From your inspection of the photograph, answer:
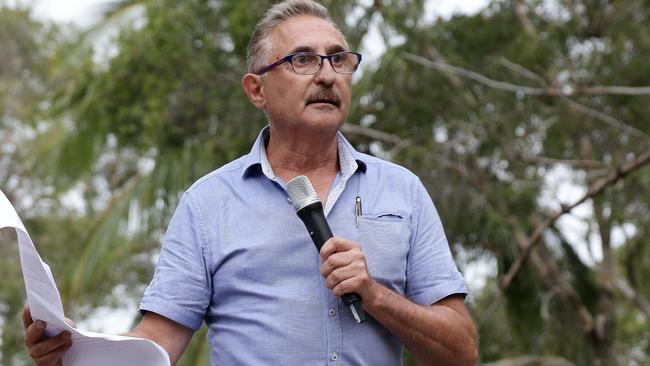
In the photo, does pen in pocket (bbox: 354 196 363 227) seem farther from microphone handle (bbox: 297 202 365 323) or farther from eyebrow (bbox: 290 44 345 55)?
eyebrow (bbox: 290 44 345 55)

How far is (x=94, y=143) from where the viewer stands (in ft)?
43.7

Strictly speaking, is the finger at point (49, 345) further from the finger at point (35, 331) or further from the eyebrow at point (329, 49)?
the eyebrow at point (329, 49)

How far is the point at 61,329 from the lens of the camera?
2768 mm

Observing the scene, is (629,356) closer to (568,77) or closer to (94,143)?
(568,77)

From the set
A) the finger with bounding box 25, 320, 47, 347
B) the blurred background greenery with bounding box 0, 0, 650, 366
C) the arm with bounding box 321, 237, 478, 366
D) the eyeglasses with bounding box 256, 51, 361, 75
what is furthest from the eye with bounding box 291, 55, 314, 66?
the blurred background greenery with bounding box 0, 0, 650, 366

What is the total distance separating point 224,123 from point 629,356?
7921 mm

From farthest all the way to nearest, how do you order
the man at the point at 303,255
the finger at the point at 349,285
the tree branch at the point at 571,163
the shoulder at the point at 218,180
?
1. the tree branch at the point at 571,163
2. the shoulder at the point at 218,180
3. the man at the point at 303,255
4. the finger at the point at 349,285

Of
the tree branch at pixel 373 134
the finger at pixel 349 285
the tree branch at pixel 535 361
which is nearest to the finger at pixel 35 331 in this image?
the finger at pixel 349 285

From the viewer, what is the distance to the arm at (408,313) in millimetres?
2711

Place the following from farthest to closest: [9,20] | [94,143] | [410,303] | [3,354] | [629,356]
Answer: [9,20], [3,354], [629,356], [94,143], [410,303]

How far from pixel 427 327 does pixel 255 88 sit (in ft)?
2.99

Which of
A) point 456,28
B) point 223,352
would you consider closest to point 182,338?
point 223,352

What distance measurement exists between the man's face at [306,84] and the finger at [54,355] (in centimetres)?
84

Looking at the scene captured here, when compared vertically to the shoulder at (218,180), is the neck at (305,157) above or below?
above
